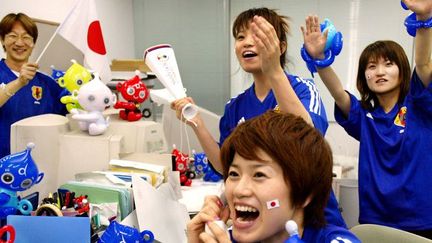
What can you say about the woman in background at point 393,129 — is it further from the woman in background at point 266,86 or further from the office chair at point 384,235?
the office chair at point 384,235

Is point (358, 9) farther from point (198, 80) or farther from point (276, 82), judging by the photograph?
point (276, 82)

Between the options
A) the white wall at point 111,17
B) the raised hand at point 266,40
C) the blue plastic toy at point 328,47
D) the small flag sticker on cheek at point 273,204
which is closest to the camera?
the small flag sticker on cheek at point 273,204

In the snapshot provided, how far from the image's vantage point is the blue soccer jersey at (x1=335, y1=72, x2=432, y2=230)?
1490 millimetres

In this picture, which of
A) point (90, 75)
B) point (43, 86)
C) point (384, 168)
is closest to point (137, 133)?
point (90, 75)

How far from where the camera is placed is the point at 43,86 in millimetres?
2170

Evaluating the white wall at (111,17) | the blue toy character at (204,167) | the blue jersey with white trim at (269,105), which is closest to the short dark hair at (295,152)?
the blue jersey with white trim at (269,105)

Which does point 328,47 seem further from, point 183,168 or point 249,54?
point 183,168

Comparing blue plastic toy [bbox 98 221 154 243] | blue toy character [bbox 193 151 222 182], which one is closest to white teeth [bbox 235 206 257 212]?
blue plastic toy [bbox 98 221 154 243]

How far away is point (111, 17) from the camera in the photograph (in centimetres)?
429

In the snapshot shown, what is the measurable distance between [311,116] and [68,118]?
117cm

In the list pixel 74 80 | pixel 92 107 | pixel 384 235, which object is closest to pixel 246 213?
pixel 384 235

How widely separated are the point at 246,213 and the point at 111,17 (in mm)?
3876

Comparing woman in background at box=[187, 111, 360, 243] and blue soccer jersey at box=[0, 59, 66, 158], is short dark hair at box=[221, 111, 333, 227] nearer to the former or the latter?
woman in background at box=[187, 111, 360, 243]

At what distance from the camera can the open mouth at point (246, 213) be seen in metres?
0.86
